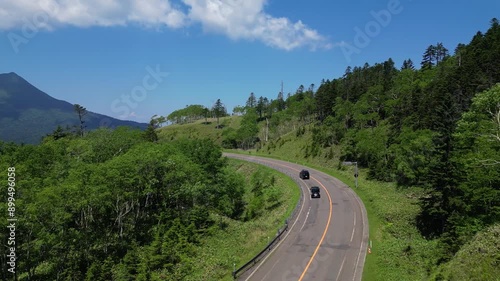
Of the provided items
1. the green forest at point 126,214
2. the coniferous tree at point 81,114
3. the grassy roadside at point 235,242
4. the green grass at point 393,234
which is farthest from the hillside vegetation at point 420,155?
the coniferous tree at point 81,114

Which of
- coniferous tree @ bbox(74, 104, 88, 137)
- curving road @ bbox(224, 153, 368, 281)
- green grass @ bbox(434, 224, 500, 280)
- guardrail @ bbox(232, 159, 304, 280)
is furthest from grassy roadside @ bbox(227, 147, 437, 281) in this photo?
coniferous tree @ bbox(74, 104, 88, 137)

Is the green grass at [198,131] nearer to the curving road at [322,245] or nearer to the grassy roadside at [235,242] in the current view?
the grassy roadside at [235,242]

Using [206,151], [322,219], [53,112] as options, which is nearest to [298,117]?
[206,151]

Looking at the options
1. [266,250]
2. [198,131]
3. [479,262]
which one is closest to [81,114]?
[198,131]

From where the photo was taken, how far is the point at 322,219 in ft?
130

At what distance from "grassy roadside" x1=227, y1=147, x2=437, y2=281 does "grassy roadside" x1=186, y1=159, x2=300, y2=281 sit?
33.9 ft

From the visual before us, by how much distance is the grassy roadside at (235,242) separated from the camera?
28.6 m

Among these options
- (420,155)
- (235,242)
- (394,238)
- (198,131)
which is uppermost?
(198,131)

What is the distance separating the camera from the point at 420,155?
161 feet

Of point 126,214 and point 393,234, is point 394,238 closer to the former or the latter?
point 393,234

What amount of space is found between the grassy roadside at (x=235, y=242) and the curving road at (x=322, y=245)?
206 cm

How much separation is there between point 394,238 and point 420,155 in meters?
20.6

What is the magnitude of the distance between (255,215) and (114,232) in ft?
69.1

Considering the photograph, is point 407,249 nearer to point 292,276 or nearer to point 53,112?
point 292,276
